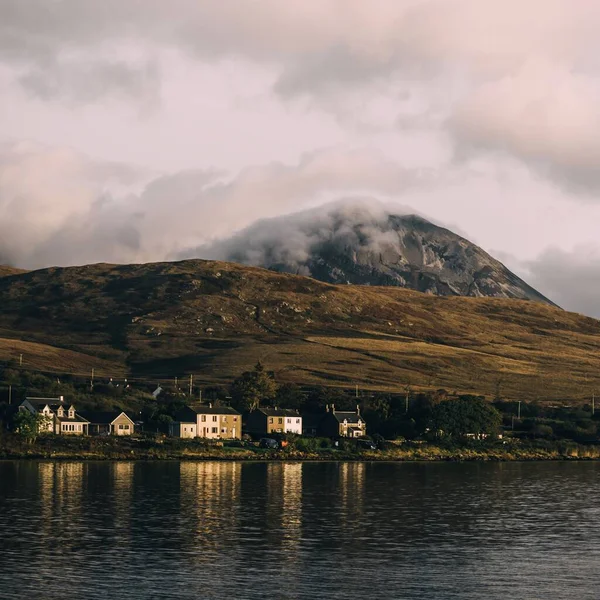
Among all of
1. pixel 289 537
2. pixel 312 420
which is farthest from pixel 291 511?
pixel 312 420

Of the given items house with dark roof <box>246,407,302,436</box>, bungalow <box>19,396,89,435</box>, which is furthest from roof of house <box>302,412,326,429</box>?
bungalow <box>19,396,89,435</box>

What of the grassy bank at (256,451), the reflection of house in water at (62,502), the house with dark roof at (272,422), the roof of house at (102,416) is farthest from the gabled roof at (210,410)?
the reflection of house in water at (62,502)

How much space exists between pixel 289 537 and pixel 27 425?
82762 millimetres

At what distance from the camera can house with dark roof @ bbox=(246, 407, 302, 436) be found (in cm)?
17338

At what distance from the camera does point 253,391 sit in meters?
190

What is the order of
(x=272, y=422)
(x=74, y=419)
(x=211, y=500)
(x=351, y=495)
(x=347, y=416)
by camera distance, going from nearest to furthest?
(x=211, y=500) → (x=351, y=495) → (x=74, y=419) → (x=272, y=422) → (x=347, y=416)

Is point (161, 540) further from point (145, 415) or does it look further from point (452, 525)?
point (145, 415)

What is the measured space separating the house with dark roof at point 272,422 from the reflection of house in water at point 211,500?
146ft

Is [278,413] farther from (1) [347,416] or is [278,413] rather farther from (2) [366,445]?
(2) [366,445]

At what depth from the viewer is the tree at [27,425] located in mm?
137000

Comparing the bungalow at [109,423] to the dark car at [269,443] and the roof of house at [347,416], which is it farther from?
the roof of house at [347,416]

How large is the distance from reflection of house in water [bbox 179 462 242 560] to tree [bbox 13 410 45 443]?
76.7ft

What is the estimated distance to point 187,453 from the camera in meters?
140

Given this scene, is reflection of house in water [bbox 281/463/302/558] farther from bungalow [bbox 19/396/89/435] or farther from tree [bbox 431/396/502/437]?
tree [bbox 431/396/502/437]
